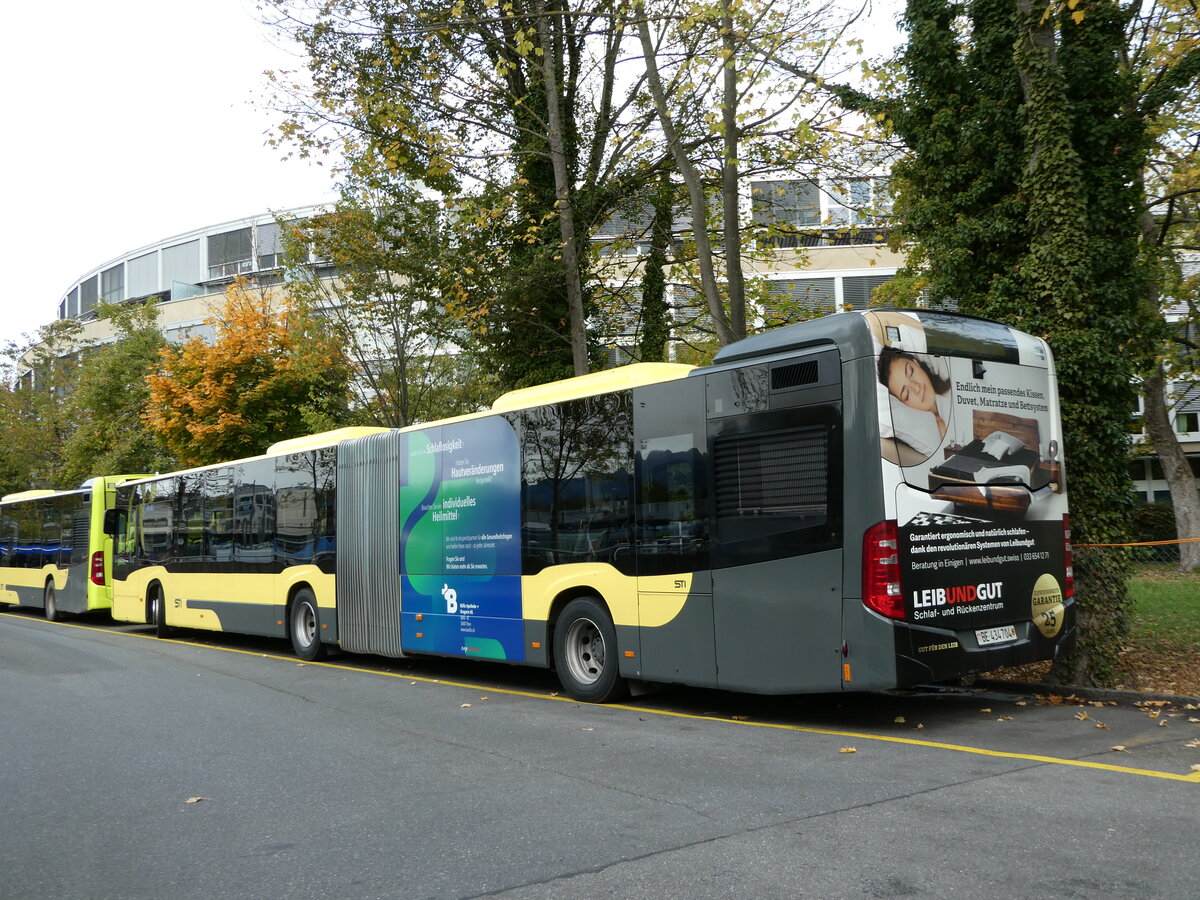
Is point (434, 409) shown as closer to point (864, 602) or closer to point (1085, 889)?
point (864, 602)

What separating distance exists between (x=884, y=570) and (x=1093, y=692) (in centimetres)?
296

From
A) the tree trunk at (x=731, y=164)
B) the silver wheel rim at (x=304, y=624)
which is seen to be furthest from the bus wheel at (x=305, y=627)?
the tree trunk at (x=731, y=164)

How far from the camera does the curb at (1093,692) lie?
852 centimetres

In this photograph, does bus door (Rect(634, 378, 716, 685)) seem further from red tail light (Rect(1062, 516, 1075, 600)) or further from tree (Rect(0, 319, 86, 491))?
tree (Rect(0, 319, 86, 491))


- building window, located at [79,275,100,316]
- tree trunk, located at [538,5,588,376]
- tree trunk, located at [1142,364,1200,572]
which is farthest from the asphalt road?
building window, located at [79,275,100,316]

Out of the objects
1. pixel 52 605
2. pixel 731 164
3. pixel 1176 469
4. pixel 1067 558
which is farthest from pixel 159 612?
pixel 1176 469

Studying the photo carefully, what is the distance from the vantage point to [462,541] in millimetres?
11969

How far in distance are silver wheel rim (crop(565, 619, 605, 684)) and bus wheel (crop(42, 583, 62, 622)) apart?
63.6 ft

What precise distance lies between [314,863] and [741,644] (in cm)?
438

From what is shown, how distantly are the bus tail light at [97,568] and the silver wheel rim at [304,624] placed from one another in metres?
9.76

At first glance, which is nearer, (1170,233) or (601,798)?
(601,798)

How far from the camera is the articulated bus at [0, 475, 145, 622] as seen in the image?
22.8m

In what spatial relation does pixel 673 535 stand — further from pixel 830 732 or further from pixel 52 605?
pixel 52 605

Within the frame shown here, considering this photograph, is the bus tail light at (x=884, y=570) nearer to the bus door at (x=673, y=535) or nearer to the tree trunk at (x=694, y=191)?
the bus door at (x=673, y=535)
